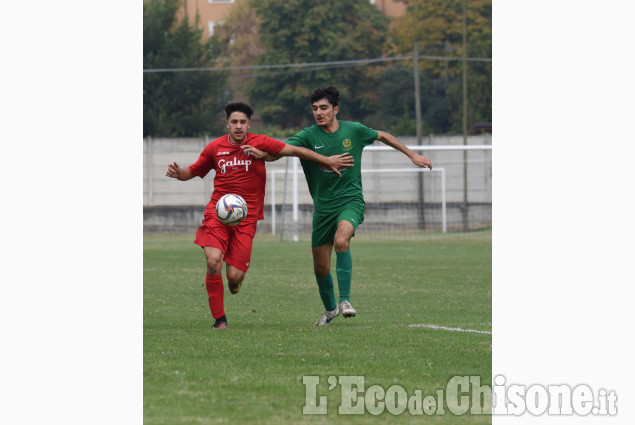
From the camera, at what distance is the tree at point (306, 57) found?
177 feet

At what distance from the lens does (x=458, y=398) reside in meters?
5.80

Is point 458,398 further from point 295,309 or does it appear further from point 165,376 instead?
point 295,309

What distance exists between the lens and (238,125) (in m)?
9.03

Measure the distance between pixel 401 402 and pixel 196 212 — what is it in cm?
3088

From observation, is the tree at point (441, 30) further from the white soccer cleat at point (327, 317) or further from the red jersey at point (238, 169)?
the red jersey at point (238, 169)

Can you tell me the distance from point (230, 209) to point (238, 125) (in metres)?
0.76

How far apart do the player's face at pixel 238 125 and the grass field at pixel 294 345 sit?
5.72ft

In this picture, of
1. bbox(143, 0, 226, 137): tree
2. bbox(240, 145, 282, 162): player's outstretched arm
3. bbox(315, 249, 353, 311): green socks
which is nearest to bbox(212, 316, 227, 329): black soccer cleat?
bbox(315, 249, 353, 311): green socks

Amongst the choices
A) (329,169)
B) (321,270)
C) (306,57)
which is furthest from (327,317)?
(306,57)

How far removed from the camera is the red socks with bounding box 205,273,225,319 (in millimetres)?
9039

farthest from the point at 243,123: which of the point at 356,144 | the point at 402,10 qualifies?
the point at 402,10

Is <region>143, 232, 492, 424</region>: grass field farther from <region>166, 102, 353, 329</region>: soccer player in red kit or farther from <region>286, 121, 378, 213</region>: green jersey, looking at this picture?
<region>286, 121, 378, 213</region>: green jersey

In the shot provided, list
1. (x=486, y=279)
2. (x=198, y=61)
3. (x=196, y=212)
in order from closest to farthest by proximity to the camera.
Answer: (x=486, y=279)
(x=196, y=212)
(x=198, y=61)

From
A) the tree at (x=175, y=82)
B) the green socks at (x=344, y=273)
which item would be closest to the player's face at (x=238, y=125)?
the green socks at (x=344, y=273)
